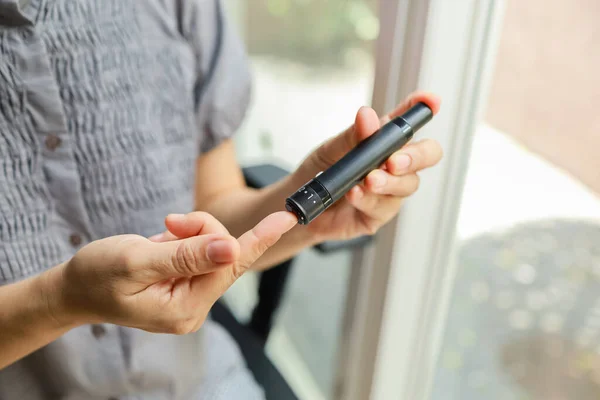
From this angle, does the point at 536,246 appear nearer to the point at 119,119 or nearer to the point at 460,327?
the point at 460,327

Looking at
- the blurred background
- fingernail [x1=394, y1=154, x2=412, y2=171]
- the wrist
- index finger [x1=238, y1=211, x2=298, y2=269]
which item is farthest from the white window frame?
the wrist

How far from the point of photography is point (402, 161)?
44 centimetres

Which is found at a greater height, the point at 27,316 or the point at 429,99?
the point at 429,99

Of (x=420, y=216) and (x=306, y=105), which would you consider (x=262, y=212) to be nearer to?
(x=420, y=216)

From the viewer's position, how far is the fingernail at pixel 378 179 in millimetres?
422

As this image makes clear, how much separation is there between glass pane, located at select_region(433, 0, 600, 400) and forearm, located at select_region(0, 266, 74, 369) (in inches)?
17.1

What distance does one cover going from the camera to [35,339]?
429mm

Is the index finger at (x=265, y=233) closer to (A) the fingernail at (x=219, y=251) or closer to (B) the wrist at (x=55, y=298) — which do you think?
(A) the fingernail at (x=219, y=251)

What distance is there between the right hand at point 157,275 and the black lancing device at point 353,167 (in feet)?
0.05

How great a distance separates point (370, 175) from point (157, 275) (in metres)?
0.18

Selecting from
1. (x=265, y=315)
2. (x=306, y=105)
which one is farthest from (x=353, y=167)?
(x=306, y=105)

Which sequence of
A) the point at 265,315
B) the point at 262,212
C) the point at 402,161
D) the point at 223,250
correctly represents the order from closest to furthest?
the point at 223,250
the point at 402,161
the point at 262,212
the point at 265,315

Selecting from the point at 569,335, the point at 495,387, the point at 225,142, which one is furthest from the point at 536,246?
the point at 225,142

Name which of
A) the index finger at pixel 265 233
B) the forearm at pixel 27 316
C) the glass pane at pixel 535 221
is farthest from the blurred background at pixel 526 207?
the forearm at pixel 27 316
